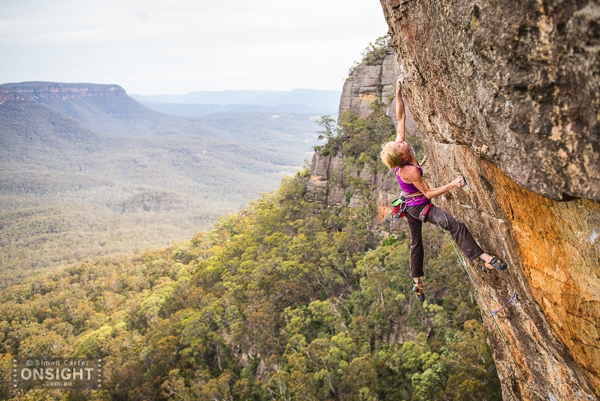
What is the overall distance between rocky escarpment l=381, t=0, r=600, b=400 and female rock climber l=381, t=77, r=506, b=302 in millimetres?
218

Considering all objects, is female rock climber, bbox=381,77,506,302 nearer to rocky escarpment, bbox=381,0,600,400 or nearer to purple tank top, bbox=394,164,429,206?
purple tank top, bbox=394,164,429,206

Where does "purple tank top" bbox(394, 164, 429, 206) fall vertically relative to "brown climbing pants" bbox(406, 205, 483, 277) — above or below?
above

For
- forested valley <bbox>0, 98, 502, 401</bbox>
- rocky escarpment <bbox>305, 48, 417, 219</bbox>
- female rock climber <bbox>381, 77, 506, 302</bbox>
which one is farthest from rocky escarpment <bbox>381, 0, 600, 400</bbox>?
rocky escarpment <bbox>305, 48, 417, 219</bbox>

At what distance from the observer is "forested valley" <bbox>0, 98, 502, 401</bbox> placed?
20.7m

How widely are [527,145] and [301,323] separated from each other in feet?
79.6

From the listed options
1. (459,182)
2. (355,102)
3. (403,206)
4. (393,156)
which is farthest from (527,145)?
(355,102)

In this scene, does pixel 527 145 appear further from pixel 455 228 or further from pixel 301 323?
pixel 301 323

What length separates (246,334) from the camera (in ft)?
94.2

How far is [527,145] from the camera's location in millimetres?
3512

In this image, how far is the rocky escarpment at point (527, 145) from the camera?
10.0ft

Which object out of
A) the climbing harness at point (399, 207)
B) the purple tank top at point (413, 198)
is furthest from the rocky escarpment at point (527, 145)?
the climbing harness at point (399, 207)

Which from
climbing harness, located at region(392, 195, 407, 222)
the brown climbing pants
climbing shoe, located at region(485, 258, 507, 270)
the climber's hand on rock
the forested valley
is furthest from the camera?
the forested valley

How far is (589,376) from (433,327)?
1896cm

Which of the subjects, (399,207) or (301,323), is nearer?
(399,207)
